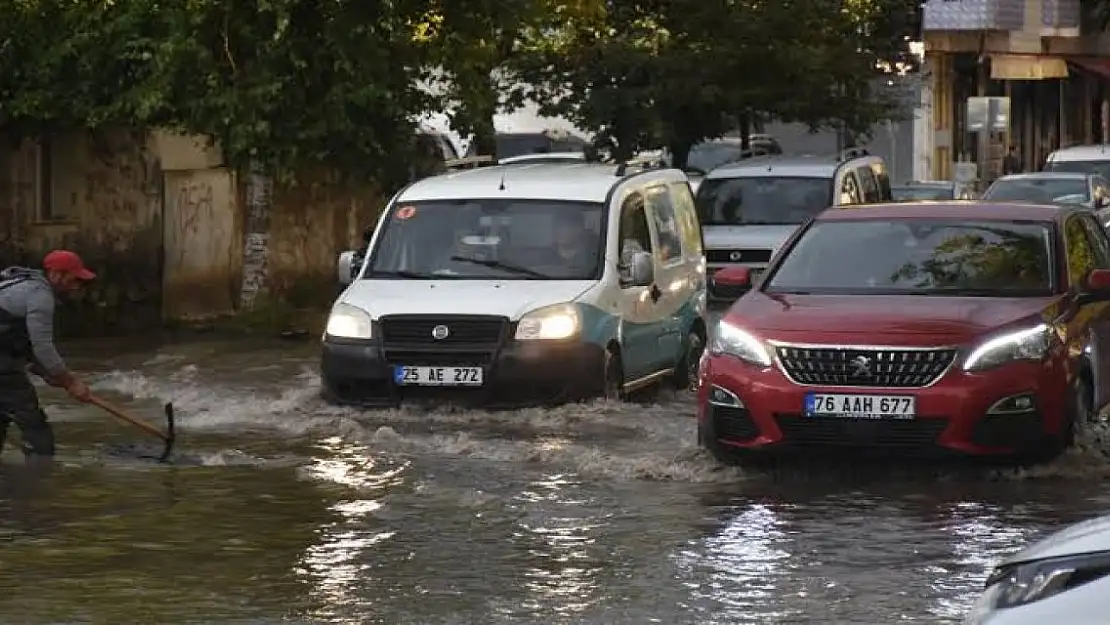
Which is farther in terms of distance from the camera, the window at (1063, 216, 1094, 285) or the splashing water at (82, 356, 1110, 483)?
the window at (1063, 216, 1094, 285)

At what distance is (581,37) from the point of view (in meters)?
35.0

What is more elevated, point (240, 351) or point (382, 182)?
point (382, 182)

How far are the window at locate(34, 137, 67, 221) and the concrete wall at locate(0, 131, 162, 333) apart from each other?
11 mm

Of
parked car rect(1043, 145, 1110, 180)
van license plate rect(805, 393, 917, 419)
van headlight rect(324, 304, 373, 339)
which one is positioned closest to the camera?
van license plate rect(805, 393, 917, 419)

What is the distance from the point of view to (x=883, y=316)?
12.3 meters

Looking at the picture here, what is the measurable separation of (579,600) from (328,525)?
92.9 inches

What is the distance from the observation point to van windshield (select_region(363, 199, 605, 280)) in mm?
16156

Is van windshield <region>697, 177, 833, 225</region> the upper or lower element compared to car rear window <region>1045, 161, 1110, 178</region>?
lower

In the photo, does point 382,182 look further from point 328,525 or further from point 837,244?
point 328,525

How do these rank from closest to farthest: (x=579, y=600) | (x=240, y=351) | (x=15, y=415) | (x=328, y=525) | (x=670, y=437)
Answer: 1. (x=579, y=600)
2. (x=328, y=525)
3. (x=15, y=415)
4. (x=670, y=437)
5. (x=240, y=351)

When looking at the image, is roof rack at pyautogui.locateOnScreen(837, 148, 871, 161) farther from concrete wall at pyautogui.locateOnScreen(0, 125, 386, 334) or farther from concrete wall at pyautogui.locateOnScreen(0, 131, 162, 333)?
concrete wall at pyautogui.locateOnScreen(0, 131, 162, 333)

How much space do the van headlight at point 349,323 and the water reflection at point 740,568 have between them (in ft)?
14.3

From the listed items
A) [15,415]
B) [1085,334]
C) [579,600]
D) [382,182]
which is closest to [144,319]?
[382,182]

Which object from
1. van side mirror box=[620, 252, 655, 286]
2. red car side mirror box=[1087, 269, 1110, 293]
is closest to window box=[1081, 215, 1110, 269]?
red car side mirror box=[1087, 269, 1110, 293]
